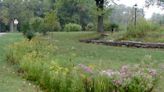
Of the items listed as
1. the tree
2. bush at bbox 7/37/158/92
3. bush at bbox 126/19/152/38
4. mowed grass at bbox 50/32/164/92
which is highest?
the tree

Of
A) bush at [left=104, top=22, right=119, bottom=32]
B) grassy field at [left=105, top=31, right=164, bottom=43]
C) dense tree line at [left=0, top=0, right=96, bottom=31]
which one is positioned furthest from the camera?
dense tree line at [left=0, top=0, right=96, bottom=31]

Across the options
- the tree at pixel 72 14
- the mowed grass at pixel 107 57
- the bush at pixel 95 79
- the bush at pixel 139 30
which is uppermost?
the tree at pixel 72 14

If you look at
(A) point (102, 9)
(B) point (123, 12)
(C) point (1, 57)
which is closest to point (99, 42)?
(A) point (102, 9)

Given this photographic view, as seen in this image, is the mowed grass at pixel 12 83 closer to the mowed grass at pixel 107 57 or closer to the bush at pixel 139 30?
the mowed grass at pixel 107 57

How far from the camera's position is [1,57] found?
50.8 ft

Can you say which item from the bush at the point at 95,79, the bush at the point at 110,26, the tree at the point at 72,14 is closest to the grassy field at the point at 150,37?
the bush at the point at 110,26

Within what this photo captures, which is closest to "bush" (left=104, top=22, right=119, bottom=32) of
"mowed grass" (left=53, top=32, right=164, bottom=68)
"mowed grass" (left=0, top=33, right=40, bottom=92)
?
"mowed grass" (left=53, top=32, right=164, bottom=68)

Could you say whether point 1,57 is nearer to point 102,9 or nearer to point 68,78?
point 68,78

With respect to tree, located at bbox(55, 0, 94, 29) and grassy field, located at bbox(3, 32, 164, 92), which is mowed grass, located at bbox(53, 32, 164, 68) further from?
tree, located at bbox(55, 0, 94, 29)

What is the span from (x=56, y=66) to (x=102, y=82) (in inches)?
63.8

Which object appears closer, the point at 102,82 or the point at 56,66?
the point at 102,82

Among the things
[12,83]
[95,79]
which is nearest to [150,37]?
[12,83]

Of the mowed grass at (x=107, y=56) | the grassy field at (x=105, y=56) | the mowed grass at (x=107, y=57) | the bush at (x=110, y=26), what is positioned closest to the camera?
the grassy field at (x=105, y=56)

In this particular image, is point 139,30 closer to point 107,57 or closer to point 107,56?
point 107,56
